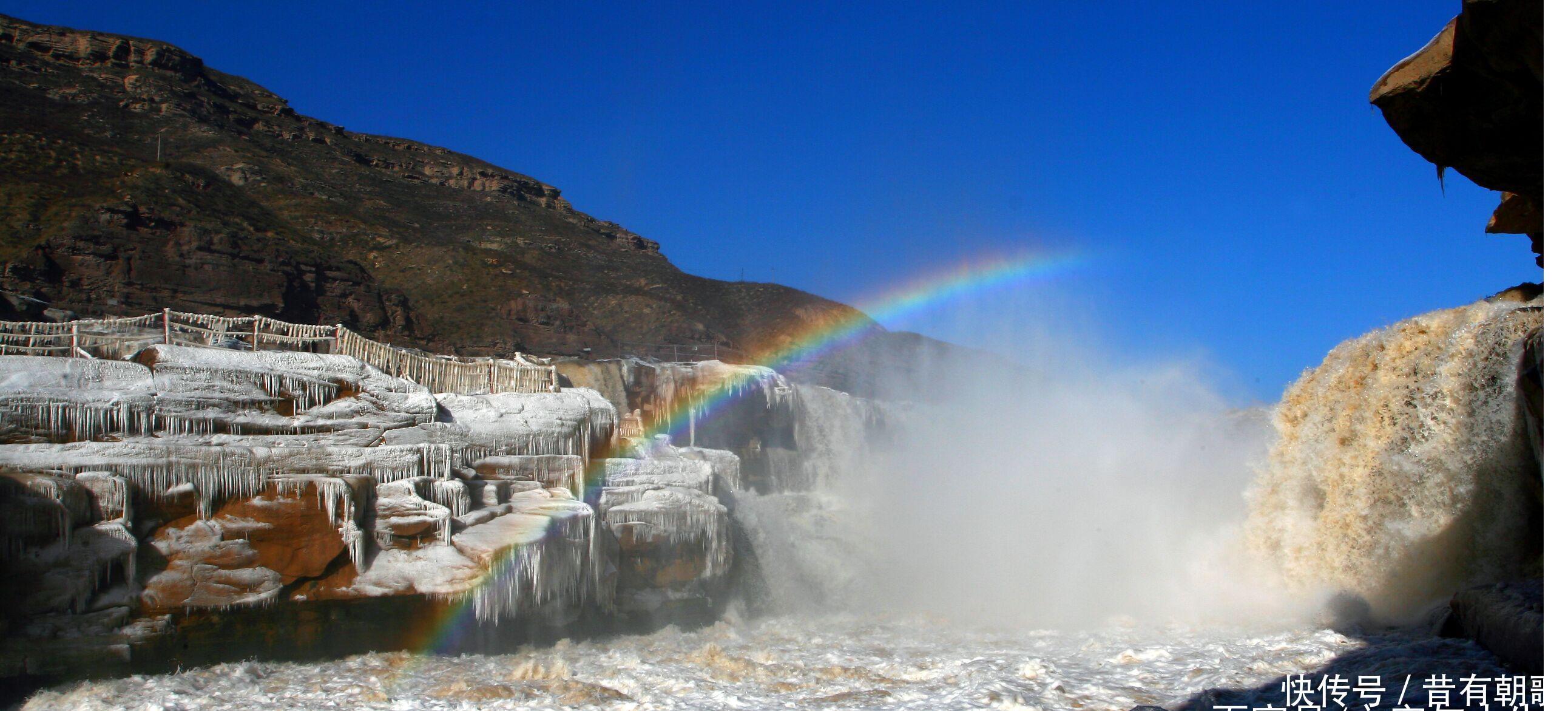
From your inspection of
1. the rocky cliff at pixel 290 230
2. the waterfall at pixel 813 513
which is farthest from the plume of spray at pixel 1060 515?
the rocky cliff at pixel 290 230

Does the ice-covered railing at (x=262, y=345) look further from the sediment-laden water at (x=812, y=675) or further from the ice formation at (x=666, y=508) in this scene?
the sediment-laden water at (x=812, y=675)

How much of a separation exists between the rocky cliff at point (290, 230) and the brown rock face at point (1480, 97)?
30.9 m

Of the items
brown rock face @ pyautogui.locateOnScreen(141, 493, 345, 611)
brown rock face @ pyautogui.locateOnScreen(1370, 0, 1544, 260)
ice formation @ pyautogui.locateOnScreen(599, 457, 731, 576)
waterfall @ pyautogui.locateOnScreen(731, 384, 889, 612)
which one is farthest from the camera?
waterfall @ pyautogui.locateOnScreen(731, 384, 889, 612)

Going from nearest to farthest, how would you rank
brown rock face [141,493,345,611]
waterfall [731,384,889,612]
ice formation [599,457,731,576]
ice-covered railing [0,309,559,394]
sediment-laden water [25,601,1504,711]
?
sediment-laden water [25,601,1504,711]
brown rock face [141,493,345,611]
ice-covered railing [0,309,559,394]
ice formation [599,457,731,576]
waterfall [731,384,889,612]

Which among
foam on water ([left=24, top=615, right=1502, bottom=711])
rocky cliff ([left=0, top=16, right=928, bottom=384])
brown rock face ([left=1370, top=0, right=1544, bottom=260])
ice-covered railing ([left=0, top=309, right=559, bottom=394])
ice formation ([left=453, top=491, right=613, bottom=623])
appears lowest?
foam on water ([left=24, top=615, right=1502, bottom=711])

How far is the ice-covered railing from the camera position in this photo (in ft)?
43.9

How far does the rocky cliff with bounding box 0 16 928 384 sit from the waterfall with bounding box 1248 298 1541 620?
2911 centimetres

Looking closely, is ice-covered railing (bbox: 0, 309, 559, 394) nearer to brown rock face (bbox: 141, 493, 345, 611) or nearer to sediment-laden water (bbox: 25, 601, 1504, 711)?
brown rock face (bbox: 141, 493, 345, 611)

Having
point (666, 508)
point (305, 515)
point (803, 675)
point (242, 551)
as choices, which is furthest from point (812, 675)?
point (242, 551)

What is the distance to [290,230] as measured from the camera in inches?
1713

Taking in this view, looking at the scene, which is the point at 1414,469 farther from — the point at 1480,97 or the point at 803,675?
the point at 1480,97

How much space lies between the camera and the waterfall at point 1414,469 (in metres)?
11.7

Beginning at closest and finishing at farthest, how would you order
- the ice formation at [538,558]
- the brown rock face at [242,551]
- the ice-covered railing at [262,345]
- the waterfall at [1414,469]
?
the brown rock face at [242,551]
the waterfall at [1414,469]
the ice formation at [538,558]
the ice-covered railing at [262,345]

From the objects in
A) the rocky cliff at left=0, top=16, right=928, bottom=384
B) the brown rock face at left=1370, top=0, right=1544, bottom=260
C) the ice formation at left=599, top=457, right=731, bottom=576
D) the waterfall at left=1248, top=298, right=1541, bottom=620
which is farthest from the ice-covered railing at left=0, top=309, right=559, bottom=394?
the rocky cliff at left=0, top=16, right=928, bottom=384
